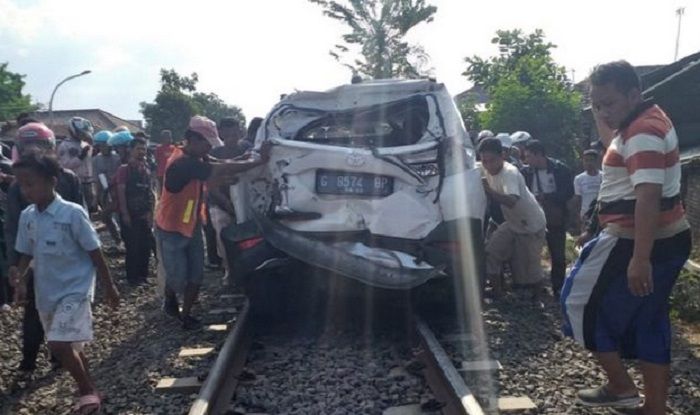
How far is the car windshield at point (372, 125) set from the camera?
6223 mm

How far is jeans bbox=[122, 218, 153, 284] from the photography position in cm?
816

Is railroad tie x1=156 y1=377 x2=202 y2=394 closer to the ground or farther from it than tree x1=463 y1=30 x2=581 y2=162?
closer to the ground

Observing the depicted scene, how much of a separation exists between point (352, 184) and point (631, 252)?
2618 mm

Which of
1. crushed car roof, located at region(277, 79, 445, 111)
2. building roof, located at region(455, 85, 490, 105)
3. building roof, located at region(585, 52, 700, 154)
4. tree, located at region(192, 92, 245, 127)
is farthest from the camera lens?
tree, located at region(192, 92, 245, 127)

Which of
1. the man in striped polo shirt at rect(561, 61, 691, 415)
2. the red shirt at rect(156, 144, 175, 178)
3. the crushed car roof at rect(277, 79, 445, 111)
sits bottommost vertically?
the man in striped polo shirt at rect(561, 61, 691, 415)

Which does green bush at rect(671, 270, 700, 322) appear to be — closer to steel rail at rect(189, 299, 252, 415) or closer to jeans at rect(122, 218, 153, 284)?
steel rail at rect(189, 299, 252, 415)

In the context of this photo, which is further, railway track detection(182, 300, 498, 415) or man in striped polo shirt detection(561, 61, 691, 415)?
railway track detection(182, 300, 498, 415)

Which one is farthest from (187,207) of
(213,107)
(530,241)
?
(213,107)

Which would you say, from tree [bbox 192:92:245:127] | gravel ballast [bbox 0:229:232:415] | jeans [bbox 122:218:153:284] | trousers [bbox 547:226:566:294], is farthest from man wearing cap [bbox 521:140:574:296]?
tree [bbox 192:92:245:127]

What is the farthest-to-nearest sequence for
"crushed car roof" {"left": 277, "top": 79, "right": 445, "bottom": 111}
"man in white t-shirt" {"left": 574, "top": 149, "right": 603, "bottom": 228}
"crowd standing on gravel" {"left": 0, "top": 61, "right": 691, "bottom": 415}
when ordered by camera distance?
"man in white t-shirt" {"left": 574, "top": 149, "right": 603, "bottom": 228}
"crushed car roof" {"left": 277, "top": 79, "right": 445, "bottom": 111}
"crowd standing on gravel" {"left": 0, "top": 61, "right": 691, "bottom": 415}

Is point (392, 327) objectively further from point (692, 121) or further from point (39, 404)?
point (692, 121)

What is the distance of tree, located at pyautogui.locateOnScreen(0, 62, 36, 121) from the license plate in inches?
2137

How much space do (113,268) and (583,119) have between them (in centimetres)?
1726

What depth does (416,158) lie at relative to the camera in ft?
18.3
